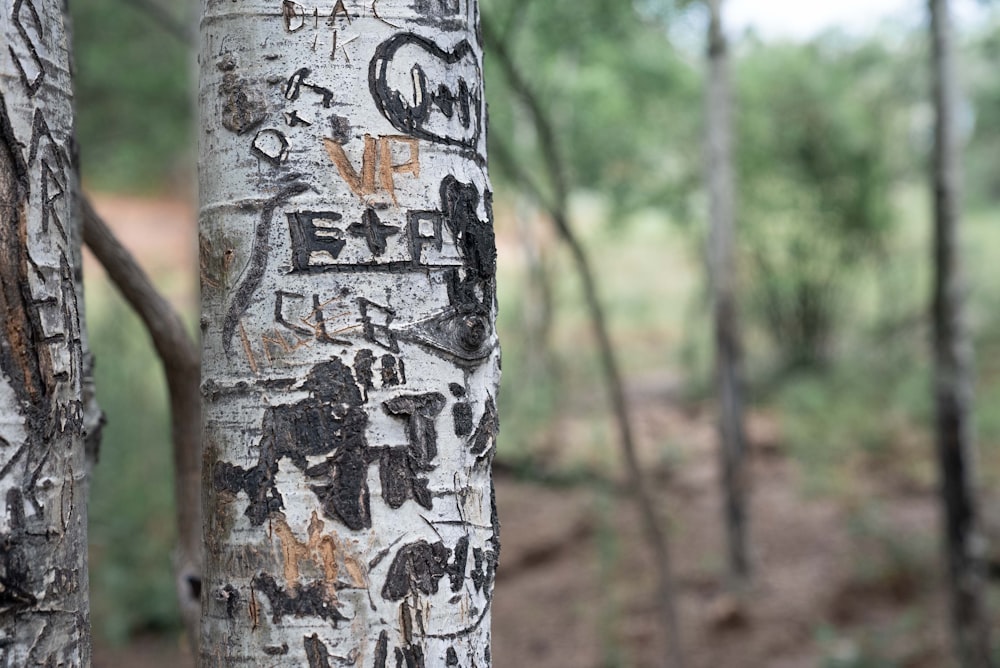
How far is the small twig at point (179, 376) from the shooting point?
1.79m

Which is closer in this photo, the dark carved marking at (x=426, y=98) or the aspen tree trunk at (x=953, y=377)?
the dark carved marking at (x=426, y=98)

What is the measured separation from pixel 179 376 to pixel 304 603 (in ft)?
2.94

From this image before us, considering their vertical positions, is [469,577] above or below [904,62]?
below

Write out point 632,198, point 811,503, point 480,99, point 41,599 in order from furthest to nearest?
point 632,198 → point 811,503 → point 480,99 → point 41,599

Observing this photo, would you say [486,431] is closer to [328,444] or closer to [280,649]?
[328,444]

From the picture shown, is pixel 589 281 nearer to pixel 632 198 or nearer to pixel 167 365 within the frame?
pixel 167 365

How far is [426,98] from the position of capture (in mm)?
1218

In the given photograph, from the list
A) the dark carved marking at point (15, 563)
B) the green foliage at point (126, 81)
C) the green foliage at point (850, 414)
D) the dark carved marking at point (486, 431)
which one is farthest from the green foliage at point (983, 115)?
the green foliage at point (126, 81)

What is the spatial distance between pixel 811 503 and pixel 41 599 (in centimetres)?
882

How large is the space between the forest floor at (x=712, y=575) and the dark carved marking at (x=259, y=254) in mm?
4357

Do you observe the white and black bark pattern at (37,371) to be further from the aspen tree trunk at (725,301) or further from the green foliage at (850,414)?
the green foliage at (850,414)

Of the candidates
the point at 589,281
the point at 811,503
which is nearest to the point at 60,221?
the point at 589,281

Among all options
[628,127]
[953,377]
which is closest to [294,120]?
[953,377]

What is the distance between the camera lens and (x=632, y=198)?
12531 mm
